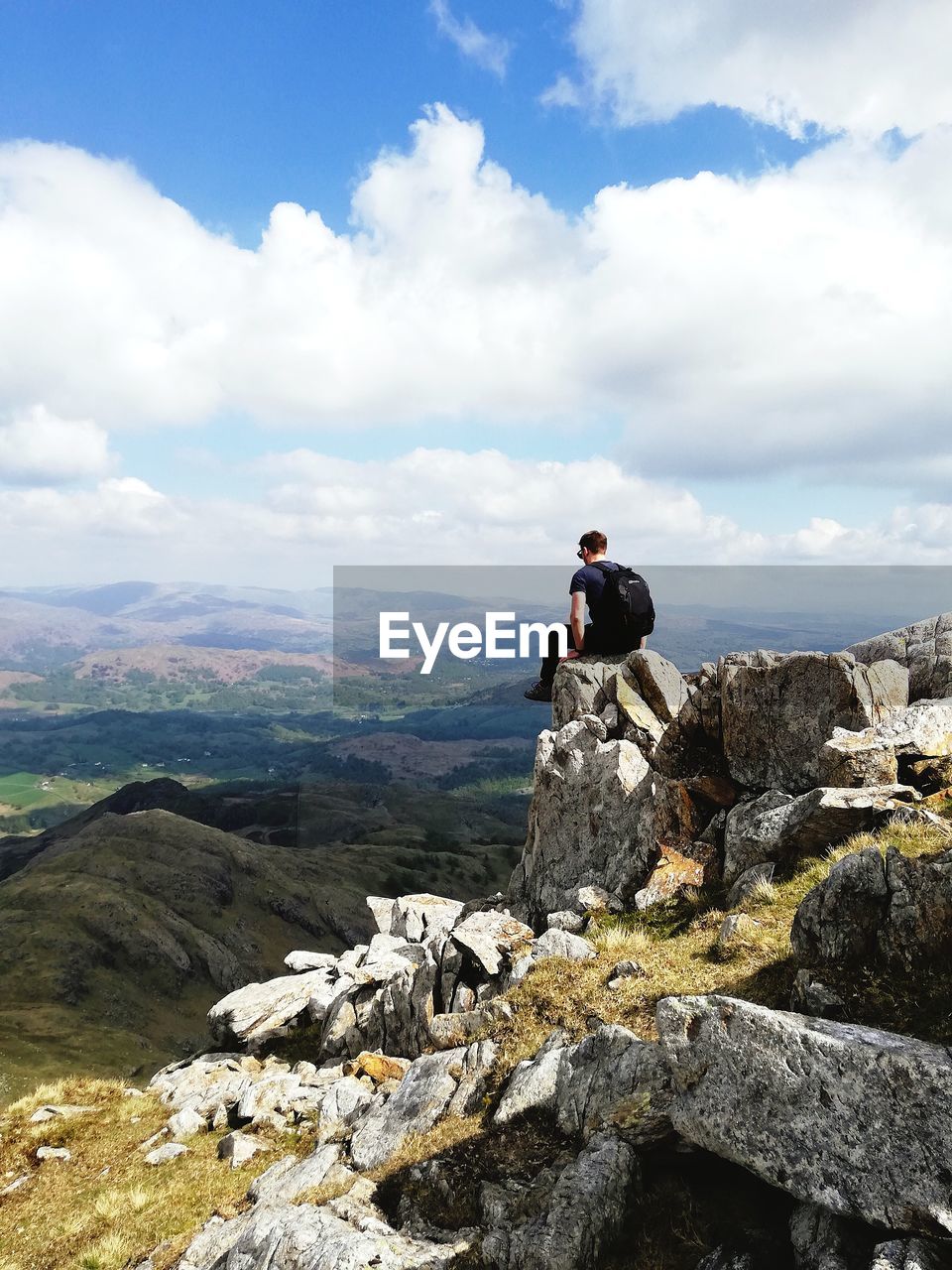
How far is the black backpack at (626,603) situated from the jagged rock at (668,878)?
9.35 m

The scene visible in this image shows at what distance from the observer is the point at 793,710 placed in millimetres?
23125

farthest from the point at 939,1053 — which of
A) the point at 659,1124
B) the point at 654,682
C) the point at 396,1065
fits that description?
the point at 654,682

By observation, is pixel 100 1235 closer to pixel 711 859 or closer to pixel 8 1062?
pixel 711 859

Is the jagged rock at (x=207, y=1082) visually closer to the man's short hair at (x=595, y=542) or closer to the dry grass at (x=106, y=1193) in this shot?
the dry grass at (x=106, y=1193)

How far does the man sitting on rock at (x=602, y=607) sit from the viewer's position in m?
26.2

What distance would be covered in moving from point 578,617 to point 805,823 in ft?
39.6

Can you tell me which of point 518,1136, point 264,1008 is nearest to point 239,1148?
point 518,1136

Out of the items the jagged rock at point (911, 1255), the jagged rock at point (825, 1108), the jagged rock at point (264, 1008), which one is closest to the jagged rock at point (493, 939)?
the jagged rock at point (825, 1108)

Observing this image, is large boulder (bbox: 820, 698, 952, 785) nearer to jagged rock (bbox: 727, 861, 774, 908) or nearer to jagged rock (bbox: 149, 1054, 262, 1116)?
jagged rock (bbox: 727, 861, 774, 908)

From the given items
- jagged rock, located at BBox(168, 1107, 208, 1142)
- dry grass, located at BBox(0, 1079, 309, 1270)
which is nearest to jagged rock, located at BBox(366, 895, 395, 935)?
dry grass, located at BBox(0, 1079, 309, 1270)

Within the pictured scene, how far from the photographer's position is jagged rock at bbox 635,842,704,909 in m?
22.2

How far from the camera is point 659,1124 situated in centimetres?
1011

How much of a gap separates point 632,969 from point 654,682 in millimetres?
16812

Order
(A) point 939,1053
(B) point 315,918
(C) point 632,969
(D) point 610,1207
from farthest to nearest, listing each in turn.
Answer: (B) point 315,918 < (C) point 632,969 < (D) point 610,1207 < (A) point 939,1053
